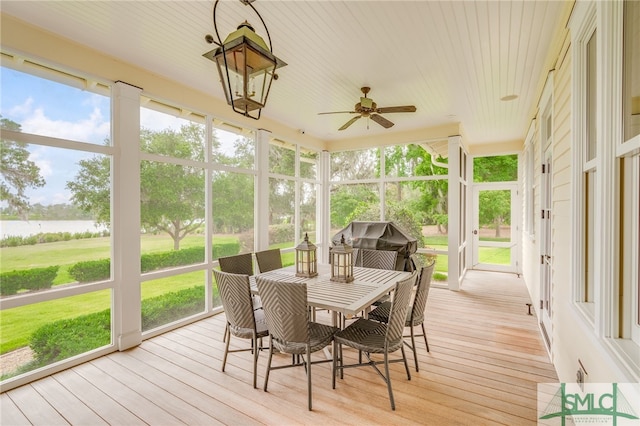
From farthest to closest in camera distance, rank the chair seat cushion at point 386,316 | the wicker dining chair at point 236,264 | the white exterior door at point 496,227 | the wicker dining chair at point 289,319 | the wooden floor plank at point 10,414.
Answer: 1. the white exterior door at point 496,227
2. the wicker dining chair at point 236,264
3. the chair seat cushion at point 386,316
4. the wicker dining chair at point 289,319
5. the wooden floor plank at point 10,414

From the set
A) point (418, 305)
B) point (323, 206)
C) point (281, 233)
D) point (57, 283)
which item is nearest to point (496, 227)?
point (323, 206)

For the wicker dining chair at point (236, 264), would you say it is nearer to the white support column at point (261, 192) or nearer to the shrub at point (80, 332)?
the shrub at point (80, 332)

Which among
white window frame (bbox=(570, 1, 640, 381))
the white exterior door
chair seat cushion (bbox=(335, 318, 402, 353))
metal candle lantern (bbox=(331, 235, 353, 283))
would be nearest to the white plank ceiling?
white window frame (bbox=(570, 1, 640, 381))

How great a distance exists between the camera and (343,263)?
3.10 m

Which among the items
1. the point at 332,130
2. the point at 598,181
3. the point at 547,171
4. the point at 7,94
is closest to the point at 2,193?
the point at 7,94

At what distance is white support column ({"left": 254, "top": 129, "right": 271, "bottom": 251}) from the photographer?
207 inches

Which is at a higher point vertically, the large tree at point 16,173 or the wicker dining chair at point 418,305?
the large tree at point 16,173

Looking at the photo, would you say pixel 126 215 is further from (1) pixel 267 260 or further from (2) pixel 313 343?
(2) pixel 313 343

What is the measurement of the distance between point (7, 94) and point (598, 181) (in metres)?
4.56

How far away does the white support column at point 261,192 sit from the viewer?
526 cm

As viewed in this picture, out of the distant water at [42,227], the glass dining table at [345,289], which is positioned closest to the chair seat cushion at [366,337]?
the glass dining table at [345,289]

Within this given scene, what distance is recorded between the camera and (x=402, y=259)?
15.4 ft

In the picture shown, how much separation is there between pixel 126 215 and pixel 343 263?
2.49 metres

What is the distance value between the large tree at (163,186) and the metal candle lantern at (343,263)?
2311 millimetres
